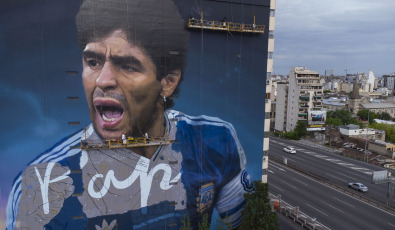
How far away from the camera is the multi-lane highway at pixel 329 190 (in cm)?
2467

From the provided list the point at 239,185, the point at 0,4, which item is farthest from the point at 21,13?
the point at 239,185

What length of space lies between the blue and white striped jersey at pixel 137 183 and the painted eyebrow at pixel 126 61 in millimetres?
3328

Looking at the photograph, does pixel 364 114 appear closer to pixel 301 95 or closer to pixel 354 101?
pixel 354 101

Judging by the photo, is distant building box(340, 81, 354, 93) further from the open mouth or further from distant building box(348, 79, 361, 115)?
the open mouth

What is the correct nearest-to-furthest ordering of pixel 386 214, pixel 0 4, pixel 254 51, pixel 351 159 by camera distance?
pixel 0 4, pixel 254 51, pixel 386 214, pixel 351 159

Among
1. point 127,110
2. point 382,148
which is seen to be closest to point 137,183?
point 127,110

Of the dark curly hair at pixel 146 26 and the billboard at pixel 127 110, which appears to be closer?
the billboard at pixel 127 110

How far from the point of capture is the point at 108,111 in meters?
15.0

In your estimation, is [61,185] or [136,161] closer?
[61,185]

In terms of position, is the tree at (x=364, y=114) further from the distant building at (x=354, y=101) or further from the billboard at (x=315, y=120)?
the billboard at (x=315, y=120)

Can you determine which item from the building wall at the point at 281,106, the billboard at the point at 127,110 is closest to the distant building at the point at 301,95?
the building wall at the point at 281,106

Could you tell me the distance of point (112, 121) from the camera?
15164 millimetres

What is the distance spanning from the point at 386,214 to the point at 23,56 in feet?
103

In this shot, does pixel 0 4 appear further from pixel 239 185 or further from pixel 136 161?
pixel 239 185
